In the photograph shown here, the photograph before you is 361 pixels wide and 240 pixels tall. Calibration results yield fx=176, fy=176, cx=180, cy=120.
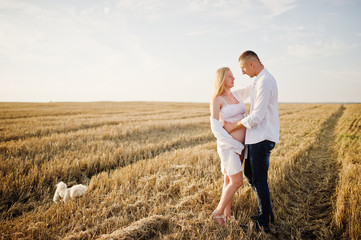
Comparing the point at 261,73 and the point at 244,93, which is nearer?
the point at 261,73

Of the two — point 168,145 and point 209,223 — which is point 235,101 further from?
point 168,145

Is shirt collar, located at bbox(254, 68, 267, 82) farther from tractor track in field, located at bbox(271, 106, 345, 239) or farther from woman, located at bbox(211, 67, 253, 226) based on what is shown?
tractor track in field, located at bbox(271, 106, 345, 239)

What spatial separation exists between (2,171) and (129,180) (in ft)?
10.5

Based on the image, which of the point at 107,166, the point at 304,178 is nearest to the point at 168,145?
the point at 107,166

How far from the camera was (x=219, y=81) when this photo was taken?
2654 mm

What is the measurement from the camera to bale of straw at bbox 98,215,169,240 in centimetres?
243

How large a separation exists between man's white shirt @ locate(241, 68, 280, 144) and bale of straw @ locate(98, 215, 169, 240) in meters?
1.82

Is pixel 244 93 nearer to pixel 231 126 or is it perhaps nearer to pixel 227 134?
pixel 231 126

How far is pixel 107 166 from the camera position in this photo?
224 inches

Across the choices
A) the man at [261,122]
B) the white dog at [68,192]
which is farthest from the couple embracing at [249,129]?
the white dog at [68,192]

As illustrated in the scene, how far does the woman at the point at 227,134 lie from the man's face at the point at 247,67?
214 mm

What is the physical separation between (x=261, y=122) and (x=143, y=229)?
2.31 meters

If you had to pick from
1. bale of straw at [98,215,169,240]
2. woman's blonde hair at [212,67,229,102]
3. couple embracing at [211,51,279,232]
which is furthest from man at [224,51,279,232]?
bale of straw at [98,215,169,240]

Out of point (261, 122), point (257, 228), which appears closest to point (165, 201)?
point (257, 228)
